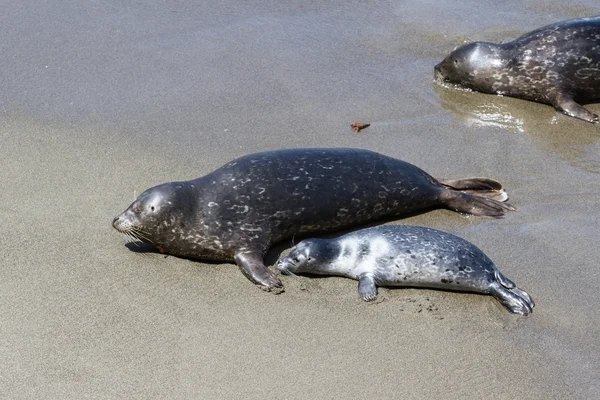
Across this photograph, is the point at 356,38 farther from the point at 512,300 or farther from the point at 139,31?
the point at 512,300

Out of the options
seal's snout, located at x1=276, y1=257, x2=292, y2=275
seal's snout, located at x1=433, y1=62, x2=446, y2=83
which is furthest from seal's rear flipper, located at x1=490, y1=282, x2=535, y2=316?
seal's snout, located at x1=433, y1=62, x2=446, y2=83

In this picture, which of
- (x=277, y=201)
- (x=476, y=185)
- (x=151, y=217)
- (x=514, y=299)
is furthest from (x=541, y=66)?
(x=151, y=217)

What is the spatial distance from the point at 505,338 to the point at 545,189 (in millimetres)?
2023

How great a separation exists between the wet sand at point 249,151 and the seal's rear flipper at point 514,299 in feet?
0.20

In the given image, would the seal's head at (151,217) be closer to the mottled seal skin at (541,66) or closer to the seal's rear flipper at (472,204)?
the seal's rear flipper at (472,204)

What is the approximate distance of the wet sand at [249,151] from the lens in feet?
15.4

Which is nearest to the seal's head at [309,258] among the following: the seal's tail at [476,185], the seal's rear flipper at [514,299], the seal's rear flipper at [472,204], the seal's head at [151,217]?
the seal's head at [151,217]

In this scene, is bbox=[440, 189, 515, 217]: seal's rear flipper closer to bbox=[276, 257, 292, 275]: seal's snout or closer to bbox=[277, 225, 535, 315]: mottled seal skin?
bbox=[277, 225, 535, 315]: mottled seal skin

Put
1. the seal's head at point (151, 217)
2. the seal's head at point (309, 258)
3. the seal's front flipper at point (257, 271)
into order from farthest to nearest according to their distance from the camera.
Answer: the seal's head at point (151, 217) → the seal's head at point (309, 258) → the seal's front flipper at point (257, 271)

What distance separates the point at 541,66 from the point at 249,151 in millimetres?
3310

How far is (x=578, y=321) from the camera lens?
5.09m

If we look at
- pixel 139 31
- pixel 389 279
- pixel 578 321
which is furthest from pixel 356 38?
pixel 578 321

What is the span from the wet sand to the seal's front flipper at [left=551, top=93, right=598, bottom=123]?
0.15 metres

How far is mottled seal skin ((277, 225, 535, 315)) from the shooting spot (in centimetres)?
538
